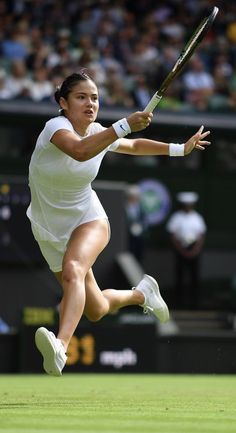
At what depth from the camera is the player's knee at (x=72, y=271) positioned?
301 inches

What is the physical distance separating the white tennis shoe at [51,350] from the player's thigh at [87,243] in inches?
24.3

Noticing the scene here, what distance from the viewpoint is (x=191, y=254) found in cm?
1778

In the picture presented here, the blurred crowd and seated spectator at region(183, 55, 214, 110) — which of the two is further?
seated spectator at region(183, 55, 214, 110)

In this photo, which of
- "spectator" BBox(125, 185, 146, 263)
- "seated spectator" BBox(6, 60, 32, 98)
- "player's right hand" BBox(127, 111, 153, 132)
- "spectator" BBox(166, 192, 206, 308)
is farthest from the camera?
"spectator" BBox(166, 192, 206, 308)

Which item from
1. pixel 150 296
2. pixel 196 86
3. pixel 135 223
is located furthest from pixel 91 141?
pixel 196 86

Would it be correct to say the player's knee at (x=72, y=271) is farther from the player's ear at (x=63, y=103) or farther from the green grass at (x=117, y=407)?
the player's ear at (x=63, y=103)

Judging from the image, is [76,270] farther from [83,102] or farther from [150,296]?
[150,296]

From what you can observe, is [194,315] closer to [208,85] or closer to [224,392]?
[208,85]

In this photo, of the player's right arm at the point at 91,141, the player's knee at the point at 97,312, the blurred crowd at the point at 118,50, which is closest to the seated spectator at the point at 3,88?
the blurred crowd at the point at 118,50

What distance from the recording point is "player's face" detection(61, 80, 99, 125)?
26.0 feet

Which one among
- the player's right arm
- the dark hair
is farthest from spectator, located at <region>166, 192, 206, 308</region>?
the player's right arm

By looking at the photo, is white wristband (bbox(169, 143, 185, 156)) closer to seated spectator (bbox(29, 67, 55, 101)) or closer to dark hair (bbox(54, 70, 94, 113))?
dark hair (bbox(54, 70, 94, 113))

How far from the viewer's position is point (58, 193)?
801cm

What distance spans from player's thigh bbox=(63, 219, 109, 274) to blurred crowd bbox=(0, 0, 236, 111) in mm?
9477
